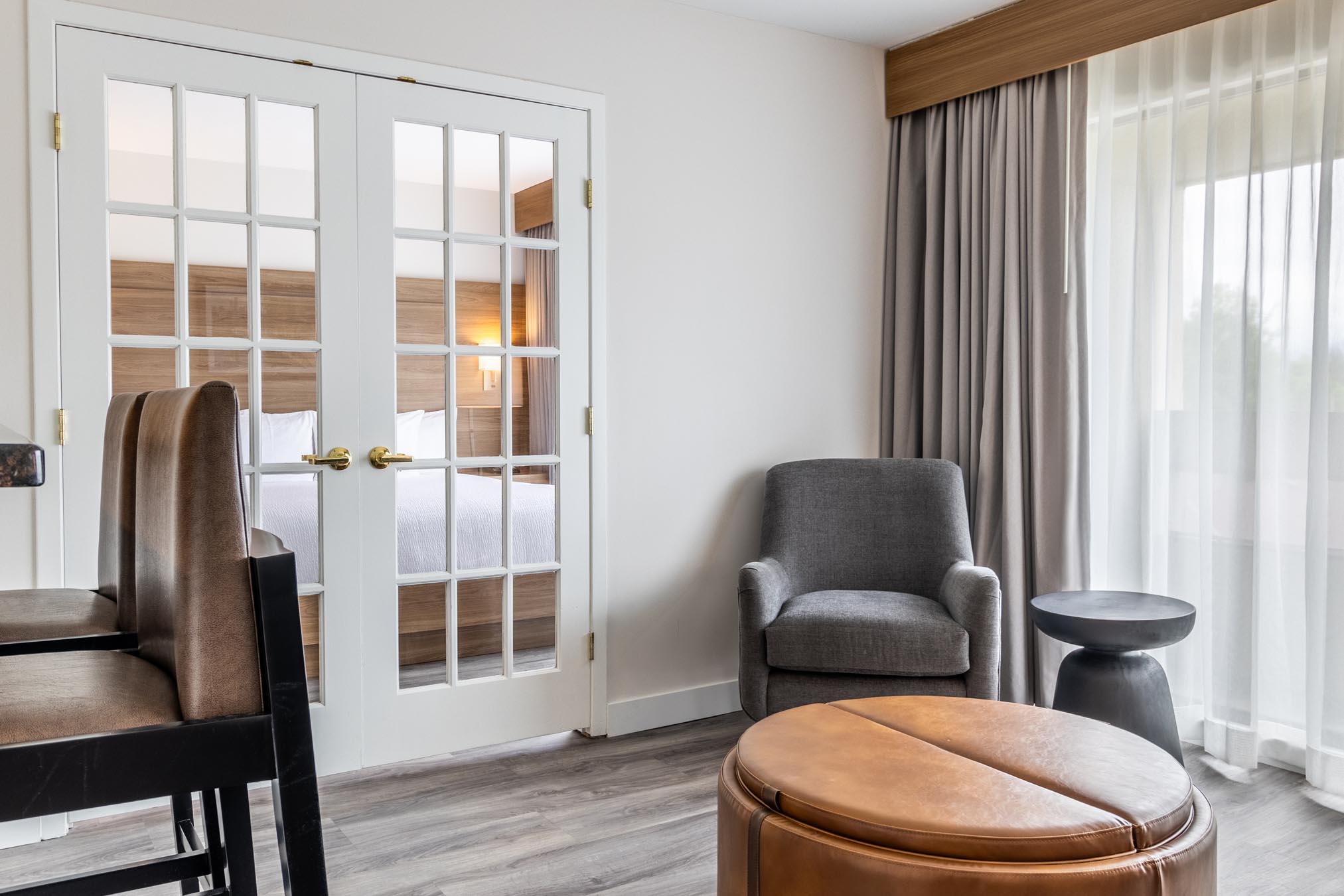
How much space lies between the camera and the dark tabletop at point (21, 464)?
845 mm

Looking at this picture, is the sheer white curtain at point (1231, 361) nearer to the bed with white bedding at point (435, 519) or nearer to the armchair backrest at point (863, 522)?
the armchair backrest at point (863, 522)

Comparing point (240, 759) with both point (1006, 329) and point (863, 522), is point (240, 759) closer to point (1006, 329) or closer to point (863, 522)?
point (863, 522)

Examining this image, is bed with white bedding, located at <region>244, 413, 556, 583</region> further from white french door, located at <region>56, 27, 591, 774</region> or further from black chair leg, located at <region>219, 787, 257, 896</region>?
black chair leg, located at <region>219, 787, 257, 896</region>

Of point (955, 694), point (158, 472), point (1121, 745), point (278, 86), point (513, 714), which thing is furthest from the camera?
point (513, 714)

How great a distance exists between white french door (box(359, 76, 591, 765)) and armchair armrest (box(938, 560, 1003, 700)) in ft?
4.04

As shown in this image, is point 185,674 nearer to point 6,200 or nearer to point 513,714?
point 6,200

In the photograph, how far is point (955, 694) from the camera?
2.95m

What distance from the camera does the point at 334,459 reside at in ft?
9.37

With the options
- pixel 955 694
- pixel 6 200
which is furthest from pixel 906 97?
pixel 6 200

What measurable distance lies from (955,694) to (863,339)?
5.19ft

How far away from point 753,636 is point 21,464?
2385 mm

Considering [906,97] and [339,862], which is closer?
[339,862]

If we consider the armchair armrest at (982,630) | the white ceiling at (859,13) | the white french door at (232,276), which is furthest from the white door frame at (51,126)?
the armchair armrest at (982,630)

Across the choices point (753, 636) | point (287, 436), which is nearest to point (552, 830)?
point (753, 636)
